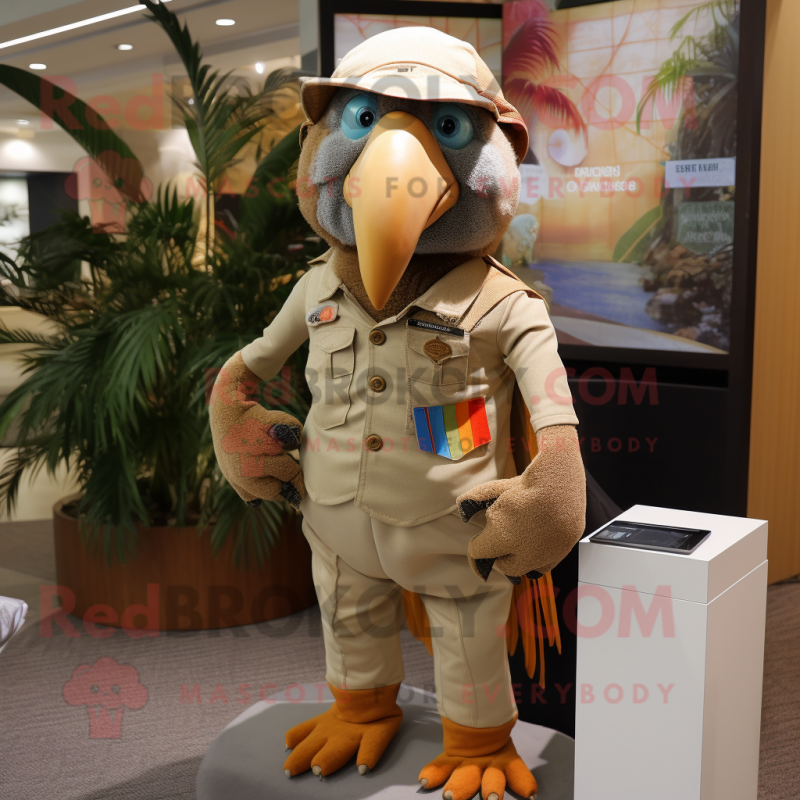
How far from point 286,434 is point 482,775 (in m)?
0.67

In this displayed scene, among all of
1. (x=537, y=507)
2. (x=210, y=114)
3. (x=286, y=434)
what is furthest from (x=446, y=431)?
(x=210, y=114)

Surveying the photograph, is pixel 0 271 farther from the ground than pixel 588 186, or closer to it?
closer to it

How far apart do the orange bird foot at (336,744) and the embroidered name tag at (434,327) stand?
2.53 ft

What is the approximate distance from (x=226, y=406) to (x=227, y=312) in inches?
45.7

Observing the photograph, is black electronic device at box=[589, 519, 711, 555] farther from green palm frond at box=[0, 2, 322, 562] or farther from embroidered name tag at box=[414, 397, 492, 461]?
green palm frond at box=[0, 2, 322, 562]

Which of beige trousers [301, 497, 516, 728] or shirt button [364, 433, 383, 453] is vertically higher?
shirt button [364, 433, 383, 453]

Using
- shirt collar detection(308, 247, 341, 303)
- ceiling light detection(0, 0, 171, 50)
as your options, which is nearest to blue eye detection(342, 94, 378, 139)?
shirt collar detection(308, 247, 341, 303)

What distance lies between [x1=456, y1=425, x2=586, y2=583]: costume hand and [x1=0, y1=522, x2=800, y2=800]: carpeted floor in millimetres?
1045

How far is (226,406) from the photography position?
155 cm

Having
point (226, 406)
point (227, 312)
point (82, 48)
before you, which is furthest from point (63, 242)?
point (82, 48)

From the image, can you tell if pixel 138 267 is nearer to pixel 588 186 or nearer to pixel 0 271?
pixel 0 271

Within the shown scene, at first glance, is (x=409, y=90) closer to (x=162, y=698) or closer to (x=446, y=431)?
(x=446, y=431)

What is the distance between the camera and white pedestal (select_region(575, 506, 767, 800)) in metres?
1.17

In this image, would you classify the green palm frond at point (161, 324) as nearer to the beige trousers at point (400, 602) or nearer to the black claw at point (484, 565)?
the beige trousers at point (400, 602)
